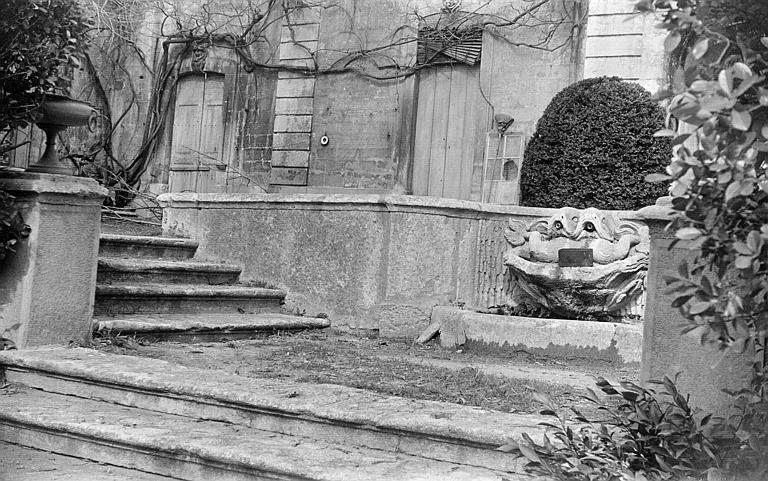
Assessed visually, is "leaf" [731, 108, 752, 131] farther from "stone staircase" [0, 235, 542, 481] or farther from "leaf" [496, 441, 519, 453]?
"stone staircase" [0, 235, 542, 481]

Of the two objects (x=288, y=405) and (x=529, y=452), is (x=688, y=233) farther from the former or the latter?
(x=288, y=405)

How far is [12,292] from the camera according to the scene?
4793 mm

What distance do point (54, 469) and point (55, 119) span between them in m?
2.27

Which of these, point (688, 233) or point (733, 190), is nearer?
point (733, 190)

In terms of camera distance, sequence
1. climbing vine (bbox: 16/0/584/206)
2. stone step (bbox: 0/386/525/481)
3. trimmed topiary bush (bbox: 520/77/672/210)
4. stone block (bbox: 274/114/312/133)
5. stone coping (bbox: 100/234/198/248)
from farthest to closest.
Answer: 1. stone block (bbox: 274/114/312/133)
2. climbing vine (bbox: 16/0/584/206)
3. trimmed topiary bush (bbox: 520/77/672/210)
4. stone coping (bbox: 100/234/198/248)
5. stone step (bbox: 0/386/525/481)

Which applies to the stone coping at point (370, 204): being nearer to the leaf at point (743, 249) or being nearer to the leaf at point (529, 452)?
the leaf at point (529, 452)

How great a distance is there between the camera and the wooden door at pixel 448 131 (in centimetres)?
1152


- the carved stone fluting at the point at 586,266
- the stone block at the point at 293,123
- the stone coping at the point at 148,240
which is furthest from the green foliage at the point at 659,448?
the stone block at the point at 293,123

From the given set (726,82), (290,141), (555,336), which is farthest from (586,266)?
(290,141)

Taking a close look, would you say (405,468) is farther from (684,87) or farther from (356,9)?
(356,9)

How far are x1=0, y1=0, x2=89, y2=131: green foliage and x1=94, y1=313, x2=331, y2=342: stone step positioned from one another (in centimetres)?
137

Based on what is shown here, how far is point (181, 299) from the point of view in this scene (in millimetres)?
6203

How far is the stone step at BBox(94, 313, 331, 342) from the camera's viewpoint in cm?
542

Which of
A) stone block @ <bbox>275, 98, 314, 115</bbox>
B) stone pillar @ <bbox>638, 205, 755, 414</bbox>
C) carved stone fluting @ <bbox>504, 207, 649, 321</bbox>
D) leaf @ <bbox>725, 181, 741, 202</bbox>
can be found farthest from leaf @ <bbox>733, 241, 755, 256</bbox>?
stone block @ <bbox>275, 98, 314, 115</bbox>
